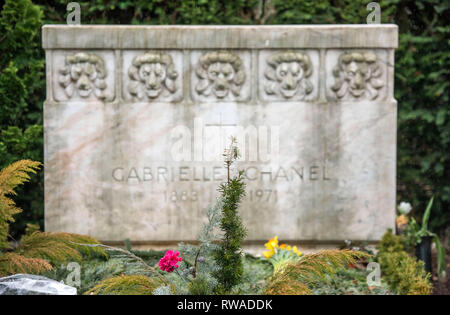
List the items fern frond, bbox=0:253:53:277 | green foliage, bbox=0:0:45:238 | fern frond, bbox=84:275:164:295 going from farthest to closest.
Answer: green foliage, bbox=0:0:45:238, fern frond, bbox=0:253:53:277, fern frond, bbox=84:275:164:295

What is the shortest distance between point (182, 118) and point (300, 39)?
1.39 metres

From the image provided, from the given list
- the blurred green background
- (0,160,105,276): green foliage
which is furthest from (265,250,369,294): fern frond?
the blurred green background

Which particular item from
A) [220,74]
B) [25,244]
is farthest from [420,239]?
[25,244]

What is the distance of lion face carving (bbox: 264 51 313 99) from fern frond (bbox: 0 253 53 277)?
9.54 ft

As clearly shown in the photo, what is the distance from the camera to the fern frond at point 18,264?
3959 millimetres

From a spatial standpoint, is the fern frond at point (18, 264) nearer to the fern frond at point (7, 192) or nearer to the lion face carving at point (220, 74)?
the fern frond at point (7, 192)

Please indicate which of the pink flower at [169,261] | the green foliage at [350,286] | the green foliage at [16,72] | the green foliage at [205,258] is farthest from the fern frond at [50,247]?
the green foliage at [350,286]

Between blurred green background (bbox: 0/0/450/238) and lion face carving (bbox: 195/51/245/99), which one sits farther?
blurred green background (bbox: 0/0/450/238)

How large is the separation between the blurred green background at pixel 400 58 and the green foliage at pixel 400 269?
1493mm

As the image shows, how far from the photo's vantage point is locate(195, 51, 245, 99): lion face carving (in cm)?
598

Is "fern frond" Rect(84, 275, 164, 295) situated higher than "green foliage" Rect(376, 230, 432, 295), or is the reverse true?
"fern frond" Rect(84, 275, 164, 295)

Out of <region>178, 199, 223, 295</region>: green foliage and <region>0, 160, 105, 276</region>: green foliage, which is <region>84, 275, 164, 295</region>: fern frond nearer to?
<region>178, 199, 223, 295</region>: green foliage

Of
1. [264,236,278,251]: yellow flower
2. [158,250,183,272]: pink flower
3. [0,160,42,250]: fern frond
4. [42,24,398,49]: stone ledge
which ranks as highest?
[42,24,398,49]: stone ledge
